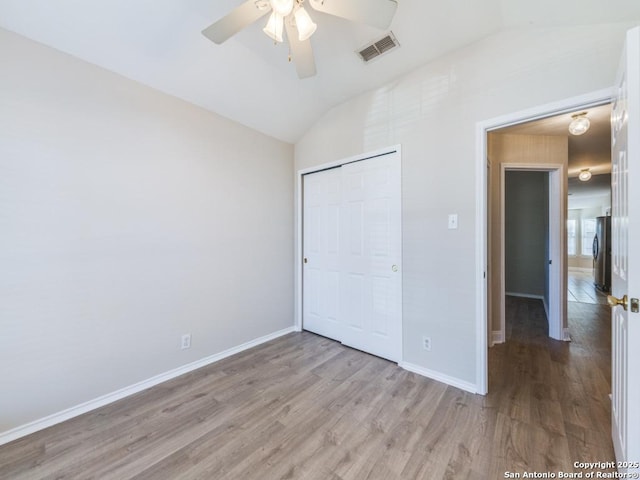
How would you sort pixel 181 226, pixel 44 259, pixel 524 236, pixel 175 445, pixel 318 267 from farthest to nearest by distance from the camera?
pixel 524 236 < pixel 318 267 < pixel 181 226 < pixel 44 259 < pixel 175 445

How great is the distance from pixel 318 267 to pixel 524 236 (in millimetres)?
4697

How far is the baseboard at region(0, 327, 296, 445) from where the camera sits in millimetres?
1666

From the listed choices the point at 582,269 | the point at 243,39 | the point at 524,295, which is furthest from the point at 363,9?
the point at 582,269

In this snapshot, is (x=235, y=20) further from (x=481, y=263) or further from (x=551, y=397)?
(x=551, y=397)

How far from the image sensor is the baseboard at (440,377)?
6.91ft

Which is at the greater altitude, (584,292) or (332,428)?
(584,292)

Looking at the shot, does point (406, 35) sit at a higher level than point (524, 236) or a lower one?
higher

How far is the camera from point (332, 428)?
5.70 ft

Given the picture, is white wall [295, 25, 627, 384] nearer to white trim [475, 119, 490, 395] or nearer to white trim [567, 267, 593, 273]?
white trim [475, 119, 490, 395]

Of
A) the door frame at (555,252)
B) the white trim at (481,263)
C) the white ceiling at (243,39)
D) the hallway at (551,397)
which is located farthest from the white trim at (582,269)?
the white ceiling at (243,39)

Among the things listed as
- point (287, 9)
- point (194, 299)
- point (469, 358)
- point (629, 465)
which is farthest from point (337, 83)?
point (629, 465)

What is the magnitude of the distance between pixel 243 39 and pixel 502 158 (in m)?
3.08

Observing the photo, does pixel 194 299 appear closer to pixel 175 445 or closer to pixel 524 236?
pixel 175 445

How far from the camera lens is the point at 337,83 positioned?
2.66m
